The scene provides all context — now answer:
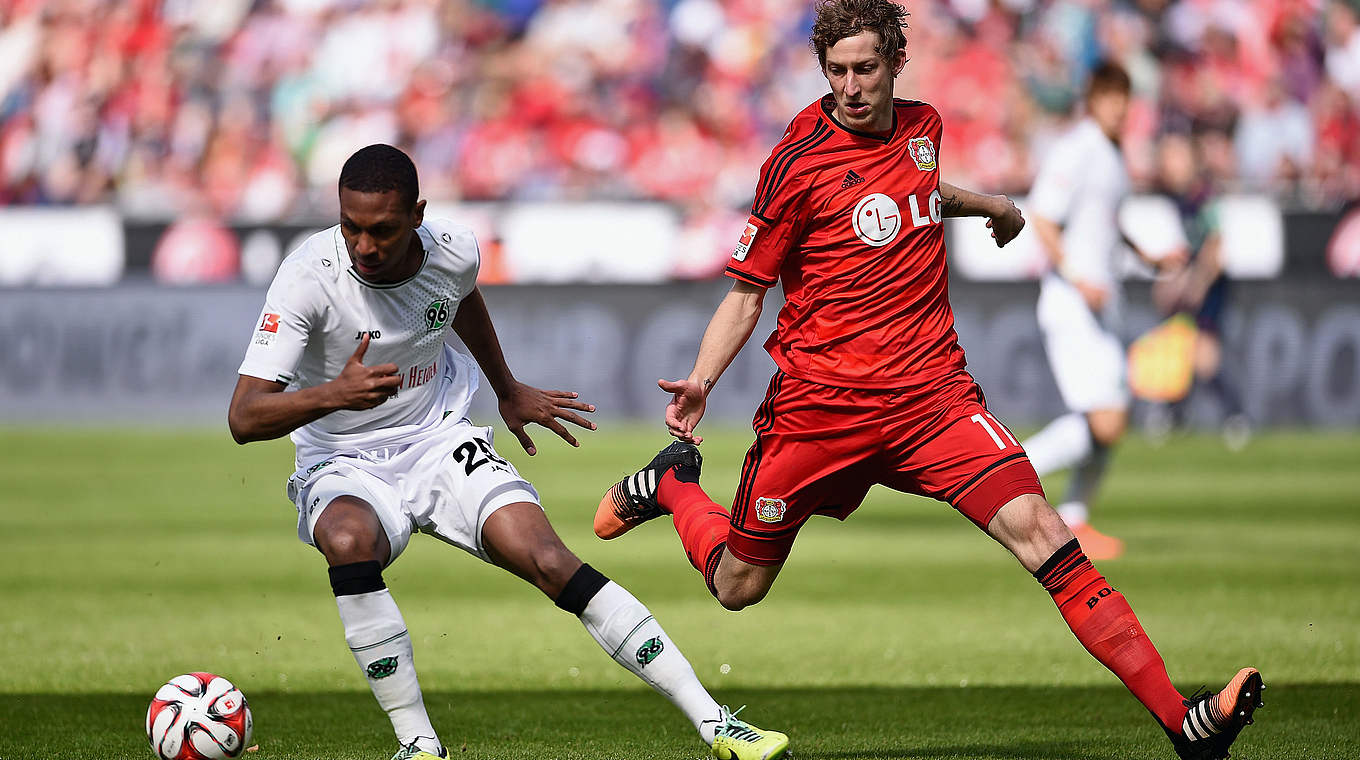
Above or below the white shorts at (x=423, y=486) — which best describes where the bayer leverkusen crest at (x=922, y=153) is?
above

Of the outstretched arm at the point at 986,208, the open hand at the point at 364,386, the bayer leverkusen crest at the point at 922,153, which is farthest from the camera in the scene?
the outstretched arm at the point at 986,208

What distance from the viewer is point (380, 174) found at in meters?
4.87

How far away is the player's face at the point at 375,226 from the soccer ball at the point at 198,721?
140cm

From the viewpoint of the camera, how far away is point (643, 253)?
17.6 meters

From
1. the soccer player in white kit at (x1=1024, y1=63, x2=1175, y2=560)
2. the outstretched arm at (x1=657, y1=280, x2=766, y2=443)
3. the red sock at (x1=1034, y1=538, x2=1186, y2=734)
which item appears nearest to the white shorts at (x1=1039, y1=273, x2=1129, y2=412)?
the soccer player in white kit at (x1=1024, y1=63, x2=1175, y2=560)

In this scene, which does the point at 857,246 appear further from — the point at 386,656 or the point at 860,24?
the point at 386,656

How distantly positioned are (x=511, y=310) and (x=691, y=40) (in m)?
6.31

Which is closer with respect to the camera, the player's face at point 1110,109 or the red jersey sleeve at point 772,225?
the red jersey sleeve at point 772,225

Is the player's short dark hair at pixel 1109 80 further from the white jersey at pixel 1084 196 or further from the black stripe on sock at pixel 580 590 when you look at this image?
the black stripe on sock at pixel 580 590

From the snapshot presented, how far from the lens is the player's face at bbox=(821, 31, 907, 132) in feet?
16.9

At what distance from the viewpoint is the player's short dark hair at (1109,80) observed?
977 cm

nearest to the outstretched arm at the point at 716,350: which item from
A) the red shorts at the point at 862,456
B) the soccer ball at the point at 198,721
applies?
the red shorts at the point at 862,456

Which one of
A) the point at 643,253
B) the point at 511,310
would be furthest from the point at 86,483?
the point at 643,253

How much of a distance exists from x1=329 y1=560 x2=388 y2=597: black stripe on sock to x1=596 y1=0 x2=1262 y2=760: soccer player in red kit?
1020 mm
